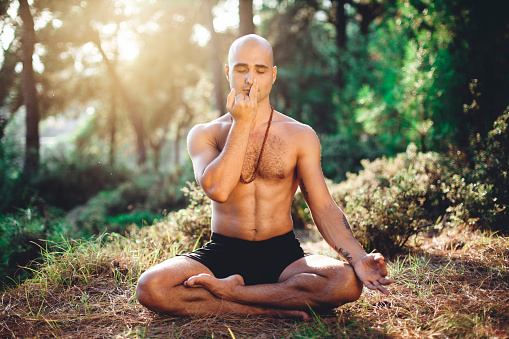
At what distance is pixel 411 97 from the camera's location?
7203 mm

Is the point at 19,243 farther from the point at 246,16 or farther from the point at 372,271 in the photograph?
the point at 246,16

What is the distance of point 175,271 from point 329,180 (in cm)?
503

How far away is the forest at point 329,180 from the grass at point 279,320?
0.6 inches

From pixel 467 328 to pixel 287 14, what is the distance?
16.7m

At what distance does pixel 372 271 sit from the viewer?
8.38ft

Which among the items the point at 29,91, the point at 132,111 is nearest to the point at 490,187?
the point at 29,91

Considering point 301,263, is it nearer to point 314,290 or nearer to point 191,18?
point 314,290

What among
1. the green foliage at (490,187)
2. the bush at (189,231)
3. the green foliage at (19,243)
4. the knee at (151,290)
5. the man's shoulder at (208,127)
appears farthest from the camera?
the green foliage at (19,243)

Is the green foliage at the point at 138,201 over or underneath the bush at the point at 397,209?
underneath

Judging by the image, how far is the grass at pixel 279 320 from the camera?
2451mm

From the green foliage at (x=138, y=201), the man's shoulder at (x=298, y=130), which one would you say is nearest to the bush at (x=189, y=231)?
the man's shoulder at (x=298, y=130)

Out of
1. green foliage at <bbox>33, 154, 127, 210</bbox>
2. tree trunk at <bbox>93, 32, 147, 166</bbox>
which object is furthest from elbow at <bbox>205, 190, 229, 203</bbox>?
tree trunk at <bbox>93, 32, 147, 166</bbox>

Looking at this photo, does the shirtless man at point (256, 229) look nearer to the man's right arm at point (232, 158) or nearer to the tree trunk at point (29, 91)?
the man's right arm at point (232, 158)

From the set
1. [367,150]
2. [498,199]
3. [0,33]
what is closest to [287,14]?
[367,150]
